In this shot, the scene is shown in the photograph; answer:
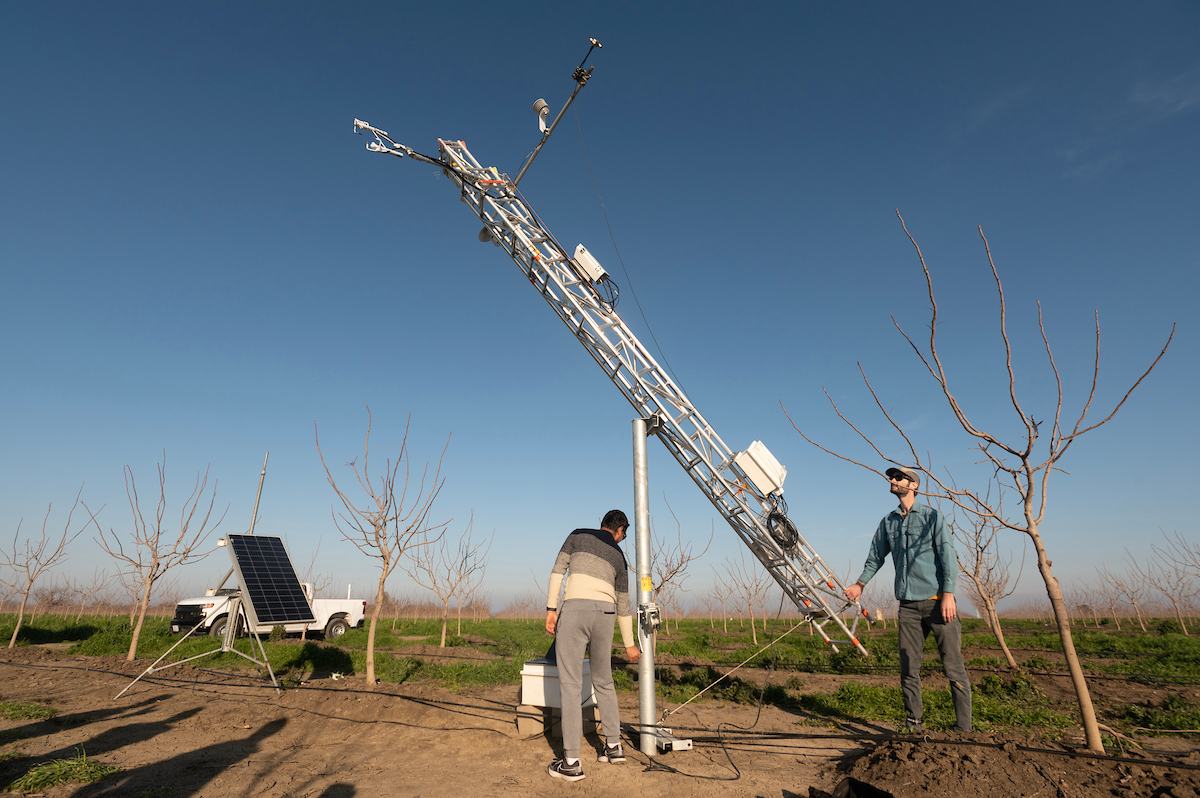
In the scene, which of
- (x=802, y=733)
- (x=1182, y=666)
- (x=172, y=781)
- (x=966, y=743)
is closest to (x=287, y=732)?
(x=172, y=781)

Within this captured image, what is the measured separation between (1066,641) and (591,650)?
3.05 metres

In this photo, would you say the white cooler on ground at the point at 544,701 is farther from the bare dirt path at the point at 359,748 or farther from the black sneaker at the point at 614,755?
the black sneaker at the point at 614,755

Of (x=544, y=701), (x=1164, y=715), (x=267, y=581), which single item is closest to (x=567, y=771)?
(x=544, y=701)

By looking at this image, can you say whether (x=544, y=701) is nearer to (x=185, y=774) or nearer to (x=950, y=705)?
(x=185, y=774)

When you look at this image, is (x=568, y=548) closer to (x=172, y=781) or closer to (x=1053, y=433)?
(x=172, y=781)

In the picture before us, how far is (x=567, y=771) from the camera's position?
393 cm

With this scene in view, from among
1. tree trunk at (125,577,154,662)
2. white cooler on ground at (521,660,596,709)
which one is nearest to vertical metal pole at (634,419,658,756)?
white cooler on ground at (521,660,596,709)

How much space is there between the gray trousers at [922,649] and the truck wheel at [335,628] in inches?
678

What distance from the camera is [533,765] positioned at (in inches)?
169

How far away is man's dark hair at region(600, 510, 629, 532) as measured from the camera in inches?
197

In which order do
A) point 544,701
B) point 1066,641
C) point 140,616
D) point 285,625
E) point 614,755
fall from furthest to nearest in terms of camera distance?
1. point 285,625
2. point 140,616
3. point 544,701
4. point 614,755
5. point 1066,641

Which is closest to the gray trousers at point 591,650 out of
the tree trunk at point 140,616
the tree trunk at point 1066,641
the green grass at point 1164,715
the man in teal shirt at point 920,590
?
the man in teal shirt at point 920,590

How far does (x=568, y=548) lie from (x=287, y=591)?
22.3ft

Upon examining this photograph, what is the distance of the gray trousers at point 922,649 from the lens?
4230mm
